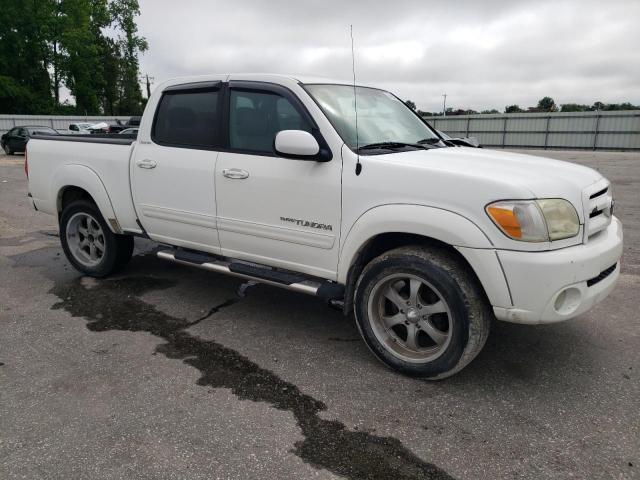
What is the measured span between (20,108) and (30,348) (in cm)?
5026

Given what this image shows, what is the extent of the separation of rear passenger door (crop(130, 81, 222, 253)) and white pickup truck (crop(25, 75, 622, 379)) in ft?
0.04

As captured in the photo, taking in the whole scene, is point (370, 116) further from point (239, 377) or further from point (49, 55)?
point (49, 55)

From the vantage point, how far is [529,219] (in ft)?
9.07

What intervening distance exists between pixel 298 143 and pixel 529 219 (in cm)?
148

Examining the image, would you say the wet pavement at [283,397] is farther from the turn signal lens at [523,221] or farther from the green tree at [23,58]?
the green tree at [23,58]

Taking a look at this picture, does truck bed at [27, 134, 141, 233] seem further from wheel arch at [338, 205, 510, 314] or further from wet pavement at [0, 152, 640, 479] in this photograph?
wheel arch at [338, 205, 510, 314]

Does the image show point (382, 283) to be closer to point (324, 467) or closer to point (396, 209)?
point (396, 209)

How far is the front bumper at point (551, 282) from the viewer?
2758 mm

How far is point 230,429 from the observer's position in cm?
273

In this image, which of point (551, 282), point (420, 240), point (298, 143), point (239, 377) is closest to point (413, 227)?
point (420, 240)

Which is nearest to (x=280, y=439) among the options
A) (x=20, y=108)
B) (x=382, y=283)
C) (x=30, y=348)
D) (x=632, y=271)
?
(x=382, y=283)

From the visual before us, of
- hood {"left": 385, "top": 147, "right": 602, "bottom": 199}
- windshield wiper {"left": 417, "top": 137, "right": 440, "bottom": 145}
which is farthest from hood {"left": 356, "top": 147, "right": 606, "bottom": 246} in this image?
windshield wiper {"left": 417, "top": 137, "right": 440, "bottom": 145}

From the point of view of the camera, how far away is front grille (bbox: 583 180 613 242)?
3025 mm

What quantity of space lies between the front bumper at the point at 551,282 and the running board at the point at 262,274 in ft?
3.79
